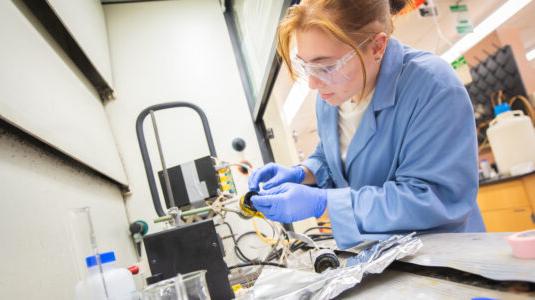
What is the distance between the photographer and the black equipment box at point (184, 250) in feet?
2.62

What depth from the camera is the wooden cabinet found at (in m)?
2.37

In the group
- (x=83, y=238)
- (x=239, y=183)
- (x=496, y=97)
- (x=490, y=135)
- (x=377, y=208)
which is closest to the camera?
(x=377, y=208)

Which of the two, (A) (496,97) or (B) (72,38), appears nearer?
(B) (72,38)

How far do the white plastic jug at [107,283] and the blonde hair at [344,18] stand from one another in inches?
31.7

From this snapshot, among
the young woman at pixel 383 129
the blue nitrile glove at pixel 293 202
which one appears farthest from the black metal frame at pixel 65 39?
the blue nitrile glove at pixel 293 202

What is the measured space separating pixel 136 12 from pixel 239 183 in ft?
4.58

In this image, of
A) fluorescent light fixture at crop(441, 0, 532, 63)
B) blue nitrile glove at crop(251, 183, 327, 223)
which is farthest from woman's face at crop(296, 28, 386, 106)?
fluorescent light fixture at crop(441, 0, 532, 63)

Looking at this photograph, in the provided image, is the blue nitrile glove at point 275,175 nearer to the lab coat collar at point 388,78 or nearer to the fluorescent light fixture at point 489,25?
the lab coat collar at point 388,78

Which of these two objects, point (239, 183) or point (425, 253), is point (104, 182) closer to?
point (239, 183)

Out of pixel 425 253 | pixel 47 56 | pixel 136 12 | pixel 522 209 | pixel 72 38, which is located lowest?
pixel 522 209

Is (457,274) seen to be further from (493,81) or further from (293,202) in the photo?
(493,81)

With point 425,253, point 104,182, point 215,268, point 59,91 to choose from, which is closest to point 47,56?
point 59,91

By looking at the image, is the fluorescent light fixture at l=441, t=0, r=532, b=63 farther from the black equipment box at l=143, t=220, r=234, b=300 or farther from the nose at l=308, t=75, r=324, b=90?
the black equipment box at l=143, t=220, r=234, b=300

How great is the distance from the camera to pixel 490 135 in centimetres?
278
